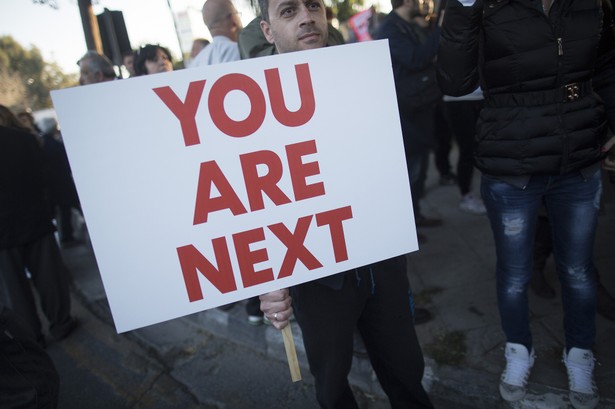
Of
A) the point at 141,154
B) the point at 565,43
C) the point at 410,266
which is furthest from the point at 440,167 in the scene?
the point at 141,154

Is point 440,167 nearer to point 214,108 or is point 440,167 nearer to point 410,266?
point 410,266

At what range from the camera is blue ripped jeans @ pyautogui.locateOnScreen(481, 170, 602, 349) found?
5.74 ft

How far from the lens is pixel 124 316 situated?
1.27 meters

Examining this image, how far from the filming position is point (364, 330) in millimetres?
1706

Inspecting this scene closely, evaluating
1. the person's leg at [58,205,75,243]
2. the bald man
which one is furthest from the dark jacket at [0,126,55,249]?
the person's leg at [58,205,75,243]

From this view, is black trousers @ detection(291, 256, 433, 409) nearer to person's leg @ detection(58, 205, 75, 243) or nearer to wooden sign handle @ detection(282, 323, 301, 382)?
wooden sign handle @ detection(282, 323, 301, 382)

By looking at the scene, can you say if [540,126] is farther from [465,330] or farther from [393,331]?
[465,330]

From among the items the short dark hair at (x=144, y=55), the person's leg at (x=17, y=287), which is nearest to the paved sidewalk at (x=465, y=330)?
the person's leg at (x=17, y=287)

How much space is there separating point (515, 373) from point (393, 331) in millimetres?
789

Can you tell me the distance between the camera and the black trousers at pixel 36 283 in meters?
3.18

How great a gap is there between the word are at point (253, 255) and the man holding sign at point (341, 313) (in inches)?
4.8

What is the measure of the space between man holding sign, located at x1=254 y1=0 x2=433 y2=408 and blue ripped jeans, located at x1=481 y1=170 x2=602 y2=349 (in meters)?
0.54

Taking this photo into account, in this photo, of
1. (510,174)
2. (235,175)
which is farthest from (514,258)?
(235,175)

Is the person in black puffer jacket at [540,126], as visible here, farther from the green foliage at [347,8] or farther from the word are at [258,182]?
the green foliage at [347,8]
